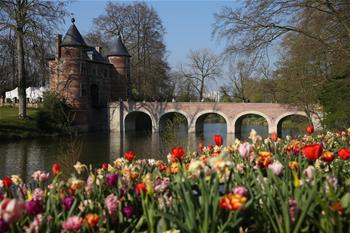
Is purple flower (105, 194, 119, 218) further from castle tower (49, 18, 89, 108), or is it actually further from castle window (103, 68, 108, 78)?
castle window (103, 68, 108, 78)

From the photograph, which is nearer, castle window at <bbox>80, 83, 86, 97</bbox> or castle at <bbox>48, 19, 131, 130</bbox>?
castle at <bbox>48, 19, 131, 130</bbox>

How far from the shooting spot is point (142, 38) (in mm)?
39906

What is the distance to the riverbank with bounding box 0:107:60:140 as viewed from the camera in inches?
971

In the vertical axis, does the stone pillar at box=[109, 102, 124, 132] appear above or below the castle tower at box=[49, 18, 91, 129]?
below

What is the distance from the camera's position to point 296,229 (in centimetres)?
200

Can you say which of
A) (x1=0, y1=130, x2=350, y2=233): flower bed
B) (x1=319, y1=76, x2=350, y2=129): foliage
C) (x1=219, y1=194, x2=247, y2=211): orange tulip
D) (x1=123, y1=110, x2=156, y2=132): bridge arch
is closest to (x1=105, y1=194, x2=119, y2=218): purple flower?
(x1=0, y1=130, x2=350, y2=233): flower bed

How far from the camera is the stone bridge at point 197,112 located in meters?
31.9

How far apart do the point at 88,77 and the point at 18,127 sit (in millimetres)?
11221

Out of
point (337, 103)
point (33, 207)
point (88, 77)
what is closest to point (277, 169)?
point (33, 207)

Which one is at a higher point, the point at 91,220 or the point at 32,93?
the point at 32,93

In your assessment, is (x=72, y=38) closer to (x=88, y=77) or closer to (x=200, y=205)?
(x=88, y=77)

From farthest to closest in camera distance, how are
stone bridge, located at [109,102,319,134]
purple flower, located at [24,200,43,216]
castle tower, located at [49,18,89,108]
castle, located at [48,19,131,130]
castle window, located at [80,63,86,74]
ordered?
castle window, located at [80,63,86,74]
castle, located at [48,19,131,130]
castle tower, located at [49,18,89,108]
stone bridge, located at [109,102,319,134]
purple flower, located at [24,200,43,216]

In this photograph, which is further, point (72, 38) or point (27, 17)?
point (72, 38)

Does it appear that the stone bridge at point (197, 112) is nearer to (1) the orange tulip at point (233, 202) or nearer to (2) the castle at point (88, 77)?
(2) the castle at point (88, 77)
